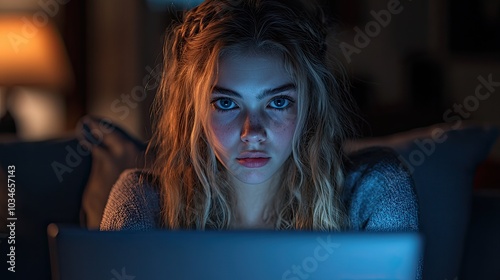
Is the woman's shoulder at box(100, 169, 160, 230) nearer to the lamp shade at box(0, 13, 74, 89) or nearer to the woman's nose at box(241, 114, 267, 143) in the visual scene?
the woman's nose at box(241, 114, 267, 143)

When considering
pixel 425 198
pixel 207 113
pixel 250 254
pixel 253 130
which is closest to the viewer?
pixel 250 254

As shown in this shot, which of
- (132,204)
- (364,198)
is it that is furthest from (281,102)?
(132,204)

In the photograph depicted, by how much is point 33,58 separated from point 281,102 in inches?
101

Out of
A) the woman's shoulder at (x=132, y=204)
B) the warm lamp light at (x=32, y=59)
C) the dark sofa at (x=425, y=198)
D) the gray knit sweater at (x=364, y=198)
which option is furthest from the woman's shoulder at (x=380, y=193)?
the warm lamp light at (x=32, y=59)

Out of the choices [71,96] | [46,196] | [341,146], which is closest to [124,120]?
[71,96]

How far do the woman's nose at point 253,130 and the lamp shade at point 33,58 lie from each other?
2502 mm

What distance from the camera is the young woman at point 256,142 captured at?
1.54m

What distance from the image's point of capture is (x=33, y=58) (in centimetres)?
382

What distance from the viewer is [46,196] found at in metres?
1.87

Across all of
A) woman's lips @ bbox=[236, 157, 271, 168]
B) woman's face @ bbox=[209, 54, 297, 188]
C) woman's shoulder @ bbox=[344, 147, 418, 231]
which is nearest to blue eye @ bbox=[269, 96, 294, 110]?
woman's face @ bbox=[209, 54, 297, 188]

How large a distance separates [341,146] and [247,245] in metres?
0.87

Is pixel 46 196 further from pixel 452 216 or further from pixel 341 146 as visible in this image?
pixel 452 216

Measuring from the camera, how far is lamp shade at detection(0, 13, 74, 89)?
12.5ft

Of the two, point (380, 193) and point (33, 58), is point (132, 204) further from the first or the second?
point (33, 58)
